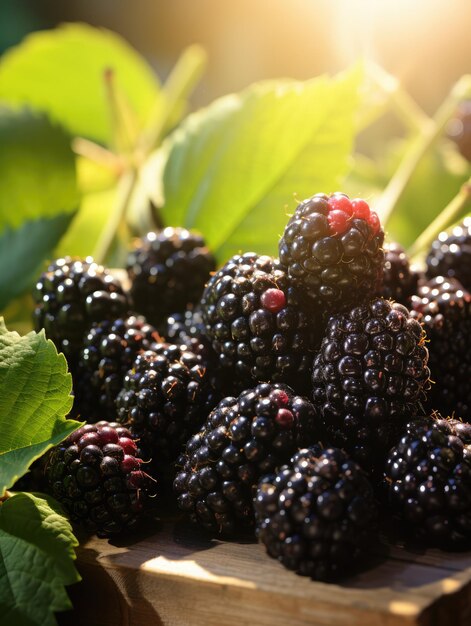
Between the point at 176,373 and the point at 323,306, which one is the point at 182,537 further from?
the point at 323,306

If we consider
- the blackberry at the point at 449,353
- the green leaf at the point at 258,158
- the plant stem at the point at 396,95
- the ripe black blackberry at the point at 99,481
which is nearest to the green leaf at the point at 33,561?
the ripe black blackberry at the point at 99,481

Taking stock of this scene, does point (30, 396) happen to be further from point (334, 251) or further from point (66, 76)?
point (66, 76)

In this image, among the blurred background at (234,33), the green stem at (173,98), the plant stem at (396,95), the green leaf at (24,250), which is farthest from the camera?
the blurred background at (234,33)

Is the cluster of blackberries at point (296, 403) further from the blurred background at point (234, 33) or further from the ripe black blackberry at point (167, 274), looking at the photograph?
the blurred background at point (234, 33)

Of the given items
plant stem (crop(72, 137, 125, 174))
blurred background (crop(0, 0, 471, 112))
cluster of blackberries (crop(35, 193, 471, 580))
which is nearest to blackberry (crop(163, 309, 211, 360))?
cluster of blackberries (crop(35, 193, 471, 580))

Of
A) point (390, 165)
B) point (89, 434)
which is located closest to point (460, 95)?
point (390, 165)

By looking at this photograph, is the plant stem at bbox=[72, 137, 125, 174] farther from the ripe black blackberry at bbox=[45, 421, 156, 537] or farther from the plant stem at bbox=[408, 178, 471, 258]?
the ripe black blackberry at bbox=[45, 421, 156, 537]

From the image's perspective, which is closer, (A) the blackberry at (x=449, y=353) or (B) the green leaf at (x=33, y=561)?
(B) the green leaf at (x=33, y=561)
